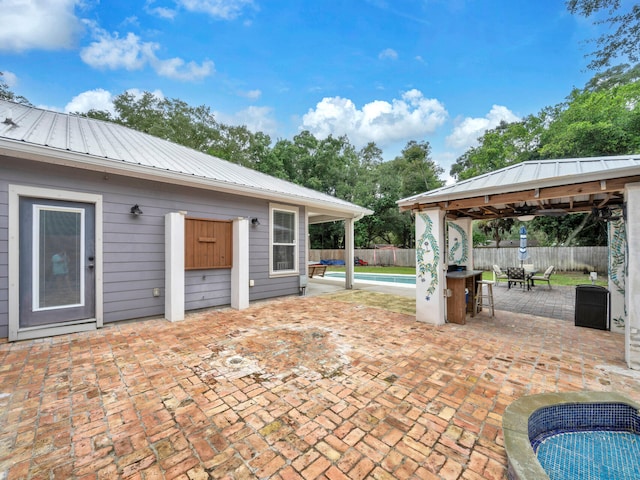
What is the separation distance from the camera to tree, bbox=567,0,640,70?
8.86 meters

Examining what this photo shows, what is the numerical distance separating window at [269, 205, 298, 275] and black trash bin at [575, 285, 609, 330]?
6184 mm

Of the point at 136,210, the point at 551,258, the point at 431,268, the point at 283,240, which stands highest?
the point at 136,210

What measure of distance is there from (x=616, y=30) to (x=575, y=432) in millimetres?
15730

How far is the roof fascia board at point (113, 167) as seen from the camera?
11.8 ft

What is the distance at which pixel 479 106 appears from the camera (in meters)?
15.8

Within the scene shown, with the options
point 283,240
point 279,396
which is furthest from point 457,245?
point 279,396

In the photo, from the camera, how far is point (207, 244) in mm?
5566

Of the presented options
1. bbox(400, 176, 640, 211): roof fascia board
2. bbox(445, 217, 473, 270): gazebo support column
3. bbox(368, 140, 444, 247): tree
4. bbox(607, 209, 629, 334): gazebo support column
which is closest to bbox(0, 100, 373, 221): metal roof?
bbox(400, 176, 640, 211): roof fascia board

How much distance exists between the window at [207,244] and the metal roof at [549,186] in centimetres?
390

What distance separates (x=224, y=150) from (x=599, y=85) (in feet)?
83.5

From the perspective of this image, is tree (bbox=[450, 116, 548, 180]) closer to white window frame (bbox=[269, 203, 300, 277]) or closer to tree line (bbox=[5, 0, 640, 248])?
tree line (bbox=[5, 0, 640, 248])

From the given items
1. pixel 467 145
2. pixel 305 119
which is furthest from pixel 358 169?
pixel 467 145

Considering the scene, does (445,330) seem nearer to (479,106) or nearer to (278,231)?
(278,231)

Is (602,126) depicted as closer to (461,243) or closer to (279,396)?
(461,243)
